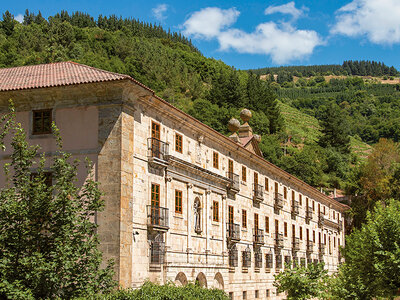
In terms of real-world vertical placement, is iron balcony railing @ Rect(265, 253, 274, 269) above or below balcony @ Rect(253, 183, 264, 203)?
below

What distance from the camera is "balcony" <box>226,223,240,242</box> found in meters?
35.8

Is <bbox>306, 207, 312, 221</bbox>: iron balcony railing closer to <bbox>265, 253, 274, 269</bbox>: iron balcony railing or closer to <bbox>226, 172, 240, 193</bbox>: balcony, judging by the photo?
<bbox>265, 253, 274, 269</bbox>: iron balcony railing

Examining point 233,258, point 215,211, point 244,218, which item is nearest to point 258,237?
point 244,218

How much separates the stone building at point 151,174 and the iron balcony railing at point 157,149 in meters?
0.05

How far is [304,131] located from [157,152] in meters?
121

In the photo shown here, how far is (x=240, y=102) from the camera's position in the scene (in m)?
98.2

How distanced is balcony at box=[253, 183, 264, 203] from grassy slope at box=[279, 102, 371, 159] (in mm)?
77532

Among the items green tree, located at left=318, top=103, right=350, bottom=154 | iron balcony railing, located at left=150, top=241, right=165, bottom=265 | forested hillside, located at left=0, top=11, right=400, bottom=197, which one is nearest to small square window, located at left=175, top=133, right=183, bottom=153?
iron balcony railing, located at left=150, top=241, right=165, bottom=265

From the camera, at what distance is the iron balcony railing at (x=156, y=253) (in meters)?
26.2

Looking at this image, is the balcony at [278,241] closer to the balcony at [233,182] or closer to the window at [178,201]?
the balcony at [233,182]

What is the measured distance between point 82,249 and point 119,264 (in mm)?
4776

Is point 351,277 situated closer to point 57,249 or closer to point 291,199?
point 291,199

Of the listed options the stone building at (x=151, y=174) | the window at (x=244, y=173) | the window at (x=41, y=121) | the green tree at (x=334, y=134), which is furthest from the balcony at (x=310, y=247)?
the green tree at (x=334, y=134)

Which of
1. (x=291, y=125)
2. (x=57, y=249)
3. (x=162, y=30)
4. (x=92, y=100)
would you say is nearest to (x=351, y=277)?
(x=92, y=100)
